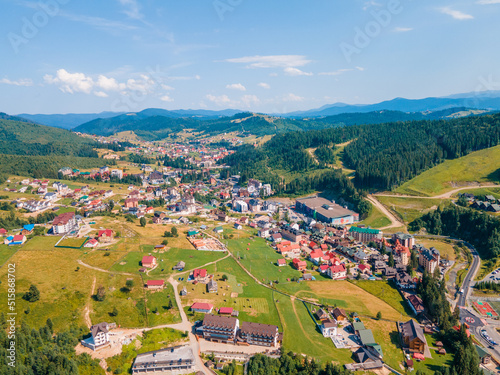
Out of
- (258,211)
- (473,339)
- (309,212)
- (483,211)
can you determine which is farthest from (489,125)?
(473,339)

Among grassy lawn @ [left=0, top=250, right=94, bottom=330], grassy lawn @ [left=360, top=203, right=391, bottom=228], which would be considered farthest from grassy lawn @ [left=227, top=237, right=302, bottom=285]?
grassy lawn @ [left=360, top=203, right=391, bottom=228]

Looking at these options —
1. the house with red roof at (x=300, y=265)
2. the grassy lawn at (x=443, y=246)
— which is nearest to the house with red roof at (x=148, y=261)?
the house with red roof at (x=300, y=265)

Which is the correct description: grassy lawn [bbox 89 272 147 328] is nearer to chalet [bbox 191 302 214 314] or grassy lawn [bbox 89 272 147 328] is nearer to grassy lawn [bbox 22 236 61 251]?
chalet [bbox 191 302 214 314]

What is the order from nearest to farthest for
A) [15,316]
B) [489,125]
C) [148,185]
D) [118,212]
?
[15,316]
[118,212]
[489,125]
[148,185]

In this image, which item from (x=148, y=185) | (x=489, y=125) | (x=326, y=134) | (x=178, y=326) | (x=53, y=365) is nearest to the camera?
(x=53, y=365)

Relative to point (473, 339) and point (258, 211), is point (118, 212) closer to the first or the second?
point (258, 211)

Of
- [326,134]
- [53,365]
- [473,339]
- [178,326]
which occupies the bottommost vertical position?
[473,339]
